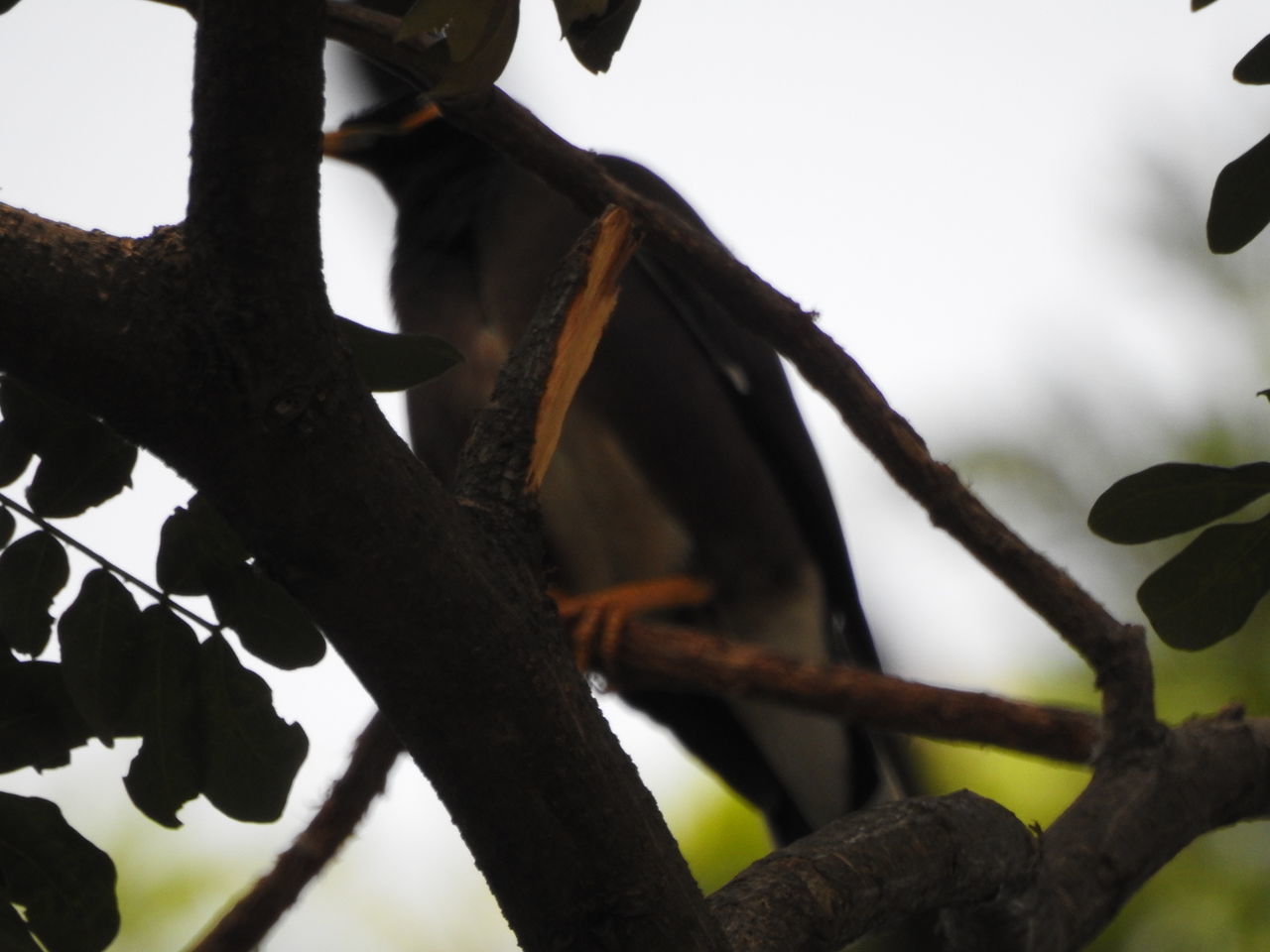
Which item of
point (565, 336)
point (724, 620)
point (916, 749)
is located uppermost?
point (916, 749)

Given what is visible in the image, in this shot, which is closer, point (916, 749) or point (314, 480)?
point (314, 480)

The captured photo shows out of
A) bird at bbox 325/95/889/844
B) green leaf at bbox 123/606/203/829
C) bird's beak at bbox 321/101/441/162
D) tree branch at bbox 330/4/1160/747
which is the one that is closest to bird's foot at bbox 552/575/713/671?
bird at bbox 325/95/889/844

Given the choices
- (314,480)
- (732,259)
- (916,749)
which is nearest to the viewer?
(314,480)

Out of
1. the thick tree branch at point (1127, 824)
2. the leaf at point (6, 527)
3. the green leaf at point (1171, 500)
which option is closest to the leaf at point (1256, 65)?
the green leaf at point (1171, 500)

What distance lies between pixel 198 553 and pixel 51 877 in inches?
10.5

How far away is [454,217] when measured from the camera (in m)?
2.71

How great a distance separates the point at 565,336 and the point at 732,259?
44cm

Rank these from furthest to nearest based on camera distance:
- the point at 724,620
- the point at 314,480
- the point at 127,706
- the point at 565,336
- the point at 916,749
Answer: the point at 916,749 → the point at 724,620 → the point at 565,336 → the point at 127,706 → the point at 314,480

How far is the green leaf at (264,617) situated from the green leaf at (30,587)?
132 mm

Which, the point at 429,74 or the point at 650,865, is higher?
the point at 429,74

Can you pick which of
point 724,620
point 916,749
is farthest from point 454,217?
point 916,749

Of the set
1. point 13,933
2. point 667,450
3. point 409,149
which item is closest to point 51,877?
point 13,933

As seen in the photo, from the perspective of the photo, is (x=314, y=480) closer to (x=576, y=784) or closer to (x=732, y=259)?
(x=576, y=784)

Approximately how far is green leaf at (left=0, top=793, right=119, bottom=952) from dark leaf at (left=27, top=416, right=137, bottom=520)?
0.75 feet
